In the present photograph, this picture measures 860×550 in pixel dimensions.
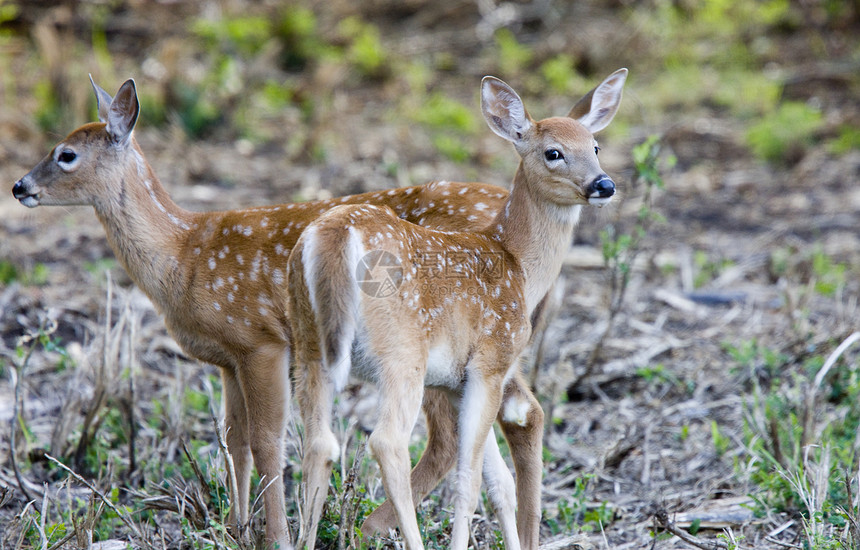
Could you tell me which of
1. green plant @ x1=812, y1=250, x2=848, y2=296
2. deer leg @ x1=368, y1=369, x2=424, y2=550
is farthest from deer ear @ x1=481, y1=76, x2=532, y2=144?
green plant @ x1=812, y1=250, x2=848, y2=296

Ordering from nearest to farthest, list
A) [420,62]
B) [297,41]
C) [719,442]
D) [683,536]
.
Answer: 1. [683,536]
2. [719,442]
3. [297,41]
4. [420,62]

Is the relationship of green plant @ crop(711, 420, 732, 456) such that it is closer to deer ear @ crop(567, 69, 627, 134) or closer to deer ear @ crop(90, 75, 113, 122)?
deer ear @ crop(567, 69, 627, 134)

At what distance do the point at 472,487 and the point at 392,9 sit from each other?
1094 centimetres

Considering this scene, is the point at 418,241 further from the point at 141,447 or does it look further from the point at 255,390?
the point at 141,447

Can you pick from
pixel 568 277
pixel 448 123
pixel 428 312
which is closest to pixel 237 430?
pixel 428 312

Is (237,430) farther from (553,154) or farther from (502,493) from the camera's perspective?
(553,154)

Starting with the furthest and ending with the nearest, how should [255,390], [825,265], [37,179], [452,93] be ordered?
[452,93] < [825,265] < [37,179] < [255,390]

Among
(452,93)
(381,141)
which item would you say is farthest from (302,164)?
(452,93)

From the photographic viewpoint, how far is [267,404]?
180 inches

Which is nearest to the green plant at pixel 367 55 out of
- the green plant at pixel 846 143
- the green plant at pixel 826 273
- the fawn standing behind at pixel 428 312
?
the green plant at pixel 846 143

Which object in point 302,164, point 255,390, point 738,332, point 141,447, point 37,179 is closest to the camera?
point 255,390

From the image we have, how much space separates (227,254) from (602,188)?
6.07ft

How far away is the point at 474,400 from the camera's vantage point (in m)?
3.99

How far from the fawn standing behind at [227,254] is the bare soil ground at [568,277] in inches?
21.1
